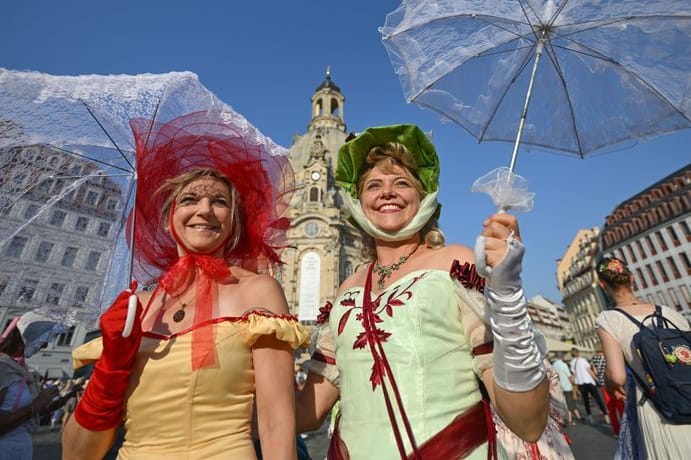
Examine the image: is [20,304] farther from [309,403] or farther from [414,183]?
[414,183]

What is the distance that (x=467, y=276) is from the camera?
1570 millimetres

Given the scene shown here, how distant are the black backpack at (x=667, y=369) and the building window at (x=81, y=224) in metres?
4.28

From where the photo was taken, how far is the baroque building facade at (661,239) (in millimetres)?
30328

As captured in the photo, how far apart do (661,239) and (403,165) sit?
41648 mm

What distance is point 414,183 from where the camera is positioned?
2.14 m

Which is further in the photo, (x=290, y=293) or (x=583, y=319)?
(x=583, y=319)

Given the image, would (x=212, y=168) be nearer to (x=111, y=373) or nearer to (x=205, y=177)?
(x=205, y=177)

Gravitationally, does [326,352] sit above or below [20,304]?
below

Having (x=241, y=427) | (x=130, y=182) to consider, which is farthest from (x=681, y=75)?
(x=130, y=182)

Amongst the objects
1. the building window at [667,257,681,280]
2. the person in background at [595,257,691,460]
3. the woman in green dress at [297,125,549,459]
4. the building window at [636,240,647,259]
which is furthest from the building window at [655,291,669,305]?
the woman in green dress at [297,125,549,459]

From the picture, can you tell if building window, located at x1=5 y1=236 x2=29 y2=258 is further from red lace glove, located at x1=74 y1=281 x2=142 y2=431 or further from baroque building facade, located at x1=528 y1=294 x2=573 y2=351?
baroque building facade, located at x1=528 y1=294 x2=573 y2=351

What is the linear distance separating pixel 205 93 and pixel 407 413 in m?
2.14

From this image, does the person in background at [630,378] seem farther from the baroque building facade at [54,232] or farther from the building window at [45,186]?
the building window at [45,186]

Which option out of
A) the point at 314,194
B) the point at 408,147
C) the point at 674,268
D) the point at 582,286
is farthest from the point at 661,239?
the point at 408,147
